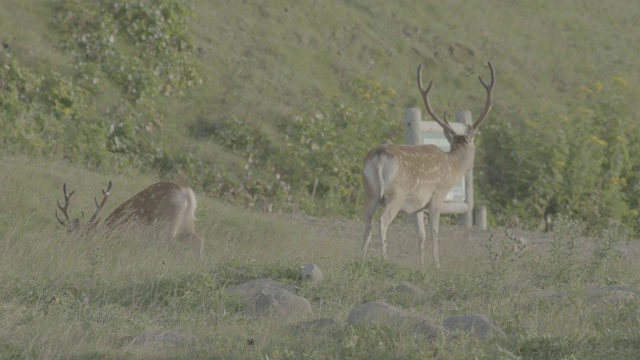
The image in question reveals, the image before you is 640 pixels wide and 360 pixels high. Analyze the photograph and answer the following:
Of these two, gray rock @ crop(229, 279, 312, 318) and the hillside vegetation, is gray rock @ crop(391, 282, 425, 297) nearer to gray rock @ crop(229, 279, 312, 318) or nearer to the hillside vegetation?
gray rock @ crop(229, 279, 312, 318)

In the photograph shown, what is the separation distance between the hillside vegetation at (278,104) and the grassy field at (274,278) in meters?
4.16

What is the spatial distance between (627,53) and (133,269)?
20.8m

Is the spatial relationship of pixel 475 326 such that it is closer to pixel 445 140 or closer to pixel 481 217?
pixel 445 140

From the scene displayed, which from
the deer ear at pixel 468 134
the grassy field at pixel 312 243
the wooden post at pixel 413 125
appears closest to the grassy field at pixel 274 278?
the grassy field at pixel 312 243

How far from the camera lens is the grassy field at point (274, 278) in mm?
6156

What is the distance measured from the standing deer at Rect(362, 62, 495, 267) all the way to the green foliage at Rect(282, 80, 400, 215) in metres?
4.69

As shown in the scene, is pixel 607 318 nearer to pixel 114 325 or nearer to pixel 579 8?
pixel 114 325

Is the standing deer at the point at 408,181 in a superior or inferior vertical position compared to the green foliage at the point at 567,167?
superior

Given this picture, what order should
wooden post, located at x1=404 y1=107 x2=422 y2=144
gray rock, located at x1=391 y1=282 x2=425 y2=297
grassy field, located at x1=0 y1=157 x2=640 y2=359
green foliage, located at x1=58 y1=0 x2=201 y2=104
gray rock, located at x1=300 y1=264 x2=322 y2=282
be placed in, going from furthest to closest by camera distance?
green foliage, located at x1=58 y1=0 x2=201 y2=104, wooden post, located at x1=404 y1=107 x2=422 y2=144, gray rock, located at x1=300 y1=264 x2=322 y2=282, gray rock, located at x1=391 y1=282 x2=425 y2=297, grassy field, located at x1=0 y1=157 x2=640 y2=359

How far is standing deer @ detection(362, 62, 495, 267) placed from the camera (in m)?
10.6

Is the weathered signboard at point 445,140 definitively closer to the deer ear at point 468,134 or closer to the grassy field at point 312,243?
the grassy field at point 312,243

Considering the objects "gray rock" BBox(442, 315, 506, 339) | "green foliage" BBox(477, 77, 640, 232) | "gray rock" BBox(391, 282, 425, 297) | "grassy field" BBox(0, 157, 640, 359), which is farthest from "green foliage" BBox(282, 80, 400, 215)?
→ "gray rock" BBox(442, 315, 506, 339)

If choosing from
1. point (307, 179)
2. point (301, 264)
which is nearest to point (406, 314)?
point (301, 264)

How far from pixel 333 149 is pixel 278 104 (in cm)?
206
